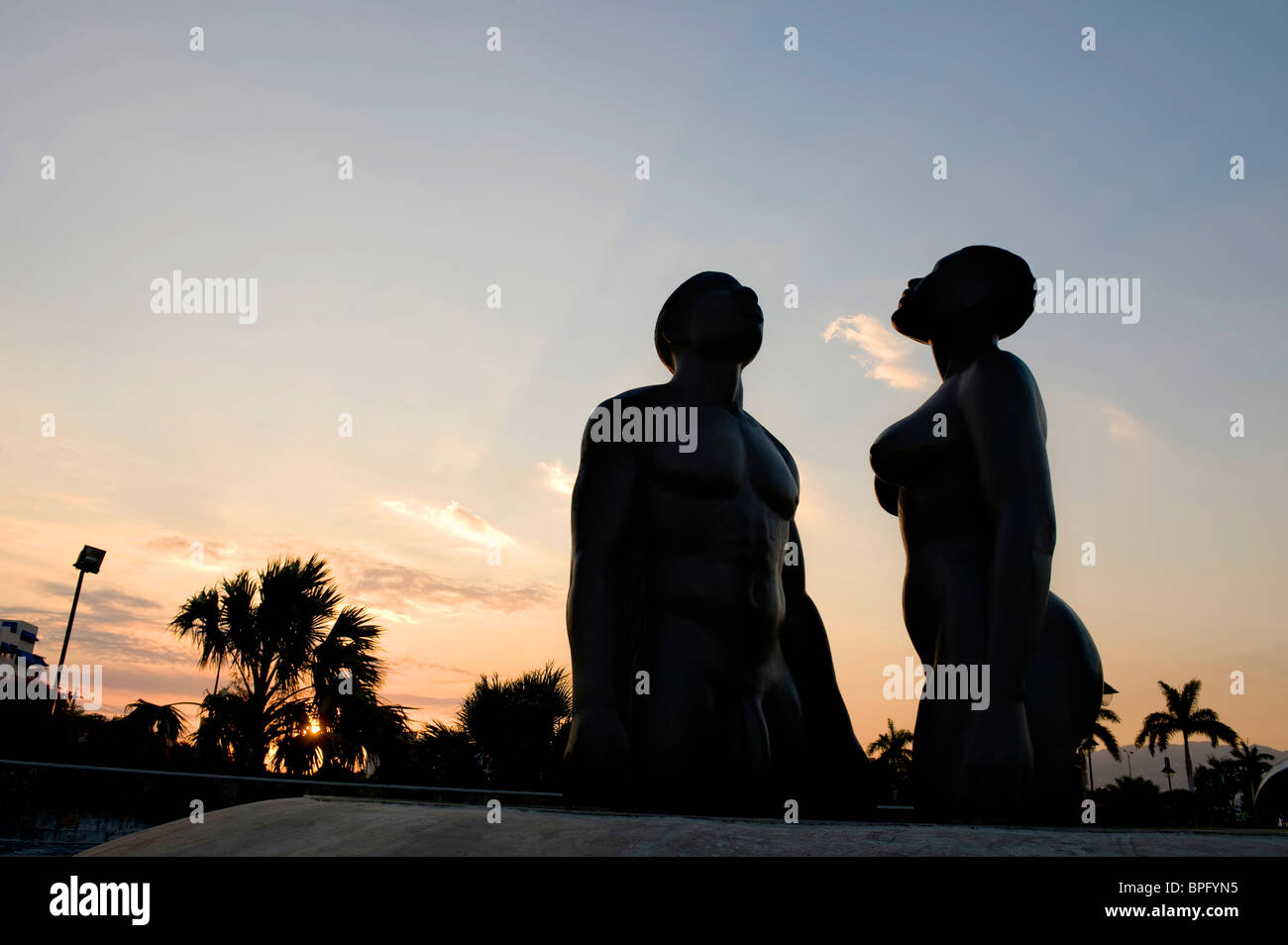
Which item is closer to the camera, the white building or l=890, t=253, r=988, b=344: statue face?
l=890, t=253, r=988, b=344: statue face

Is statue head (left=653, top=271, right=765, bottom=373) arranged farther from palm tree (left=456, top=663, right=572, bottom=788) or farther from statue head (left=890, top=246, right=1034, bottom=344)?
palm tree (left=456, top=663, right=572, bottom=788)

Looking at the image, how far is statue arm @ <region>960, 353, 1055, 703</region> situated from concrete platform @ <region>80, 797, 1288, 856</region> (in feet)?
5.10

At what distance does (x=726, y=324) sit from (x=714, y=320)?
6 cm

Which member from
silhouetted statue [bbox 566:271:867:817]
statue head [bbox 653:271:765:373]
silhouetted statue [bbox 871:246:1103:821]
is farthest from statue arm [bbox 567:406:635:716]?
silhouetted statue [bbox 871:246:1103:821]

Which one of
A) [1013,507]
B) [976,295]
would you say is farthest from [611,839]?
[976,295]

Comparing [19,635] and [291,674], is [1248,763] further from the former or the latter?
[19,635]

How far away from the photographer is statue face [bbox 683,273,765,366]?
4594 millimetres

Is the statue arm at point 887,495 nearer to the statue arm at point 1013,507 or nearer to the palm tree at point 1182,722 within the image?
the statue arm at point 1013,507

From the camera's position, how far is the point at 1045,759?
3939 millimetres

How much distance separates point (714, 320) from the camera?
4.61 meters

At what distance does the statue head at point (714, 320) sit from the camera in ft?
15.1
